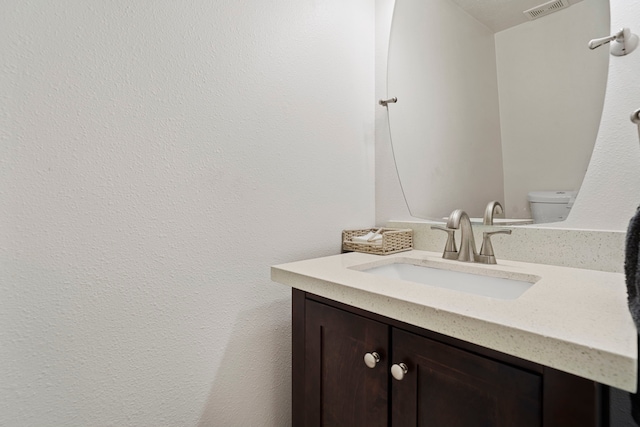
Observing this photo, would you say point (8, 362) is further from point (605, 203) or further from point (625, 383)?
point (605, 203)

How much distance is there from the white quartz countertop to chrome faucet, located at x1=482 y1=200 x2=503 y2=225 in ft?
0.59

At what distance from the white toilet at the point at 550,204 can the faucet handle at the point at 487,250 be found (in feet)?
0.33

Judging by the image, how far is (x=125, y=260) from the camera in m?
0.76

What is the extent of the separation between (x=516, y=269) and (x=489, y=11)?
2.69ft

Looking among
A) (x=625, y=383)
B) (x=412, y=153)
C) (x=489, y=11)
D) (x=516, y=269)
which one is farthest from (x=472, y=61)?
(x=625, y=383)

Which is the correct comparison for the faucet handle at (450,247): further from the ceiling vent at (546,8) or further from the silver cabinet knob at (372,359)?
the ceiling vent at (546,8)

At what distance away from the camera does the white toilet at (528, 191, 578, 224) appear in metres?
0.90

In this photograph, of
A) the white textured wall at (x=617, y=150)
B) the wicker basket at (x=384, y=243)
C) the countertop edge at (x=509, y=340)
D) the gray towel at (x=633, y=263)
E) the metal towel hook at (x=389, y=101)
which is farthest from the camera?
the metal towel hook at (x=389, y=101)

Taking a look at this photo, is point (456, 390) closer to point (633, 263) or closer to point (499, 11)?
point (633, 263)

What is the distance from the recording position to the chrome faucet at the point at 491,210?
1.00m

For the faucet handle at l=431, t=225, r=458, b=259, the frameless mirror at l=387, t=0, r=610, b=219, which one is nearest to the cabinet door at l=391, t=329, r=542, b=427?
the faucet handle at l=431, t=225, r=458, b=259

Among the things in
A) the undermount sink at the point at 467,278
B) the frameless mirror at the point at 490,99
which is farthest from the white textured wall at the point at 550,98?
the undermount sink at the point at 467,278

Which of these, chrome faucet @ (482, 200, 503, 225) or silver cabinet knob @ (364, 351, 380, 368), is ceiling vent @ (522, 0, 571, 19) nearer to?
chrome faucet @ (482, 200, 503, 225)

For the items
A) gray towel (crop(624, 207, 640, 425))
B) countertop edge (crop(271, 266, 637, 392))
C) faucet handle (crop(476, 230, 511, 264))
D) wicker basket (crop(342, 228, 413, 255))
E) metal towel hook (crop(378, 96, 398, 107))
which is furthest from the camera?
metal towel hook (crop(378, 96, 398, 107))
